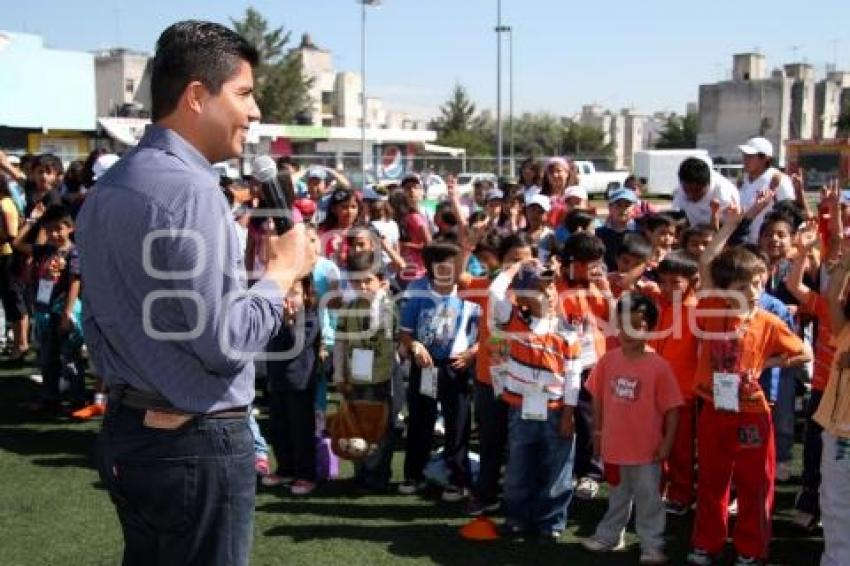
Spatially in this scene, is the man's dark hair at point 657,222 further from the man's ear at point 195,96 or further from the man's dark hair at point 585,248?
the man's ear at point 195,96

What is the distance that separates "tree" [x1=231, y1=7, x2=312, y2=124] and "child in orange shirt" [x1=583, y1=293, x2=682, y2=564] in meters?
54.8

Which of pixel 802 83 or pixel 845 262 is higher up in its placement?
pixel 802 83

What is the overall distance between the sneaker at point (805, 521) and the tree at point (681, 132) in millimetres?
71273

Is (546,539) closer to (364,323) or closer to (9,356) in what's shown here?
(364,323)

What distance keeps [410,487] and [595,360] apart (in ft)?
4.72

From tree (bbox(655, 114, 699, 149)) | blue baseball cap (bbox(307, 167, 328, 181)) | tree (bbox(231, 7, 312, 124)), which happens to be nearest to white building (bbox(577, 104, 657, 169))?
tree (bbox(655, 114, 699, 149))

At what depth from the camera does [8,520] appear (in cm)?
482

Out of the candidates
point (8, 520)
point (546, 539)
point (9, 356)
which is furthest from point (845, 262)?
point (9, 356)

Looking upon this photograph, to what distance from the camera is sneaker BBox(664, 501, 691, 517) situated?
4977mm

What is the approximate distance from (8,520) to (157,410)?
3.42 meters

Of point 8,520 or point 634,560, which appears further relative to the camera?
point 8,520

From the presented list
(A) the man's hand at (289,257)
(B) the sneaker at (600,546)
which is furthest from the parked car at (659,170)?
(A) the man's hand at (289,257)

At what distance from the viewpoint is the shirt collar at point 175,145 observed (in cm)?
203

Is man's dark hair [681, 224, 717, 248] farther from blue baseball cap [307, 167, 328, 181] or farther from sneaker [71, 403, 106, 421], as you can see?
blue baseball cap [307, 167, 328, 181]
